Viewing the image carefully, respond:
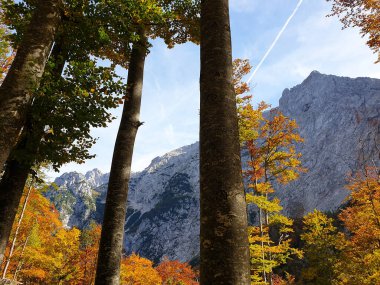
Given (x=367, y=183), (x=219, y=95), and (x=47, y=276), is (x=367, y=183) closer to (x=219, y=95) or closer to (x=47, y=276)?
(x=219, y=95)

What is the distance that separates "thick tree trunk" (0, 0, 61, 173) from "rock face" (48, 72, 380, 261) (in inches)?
2220

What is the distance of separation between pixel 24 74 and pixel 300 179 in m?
98.4

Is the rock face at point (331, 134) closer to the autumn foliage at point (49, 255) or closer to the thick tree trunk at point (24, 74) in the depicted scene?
the autumn foliage at point (49, 255)

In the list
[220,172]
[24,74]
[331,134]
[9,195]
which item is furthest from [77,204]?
[220,172]

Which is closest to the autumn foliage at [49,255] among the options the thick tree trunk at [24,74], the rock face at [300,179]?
the thick tree trunk at [24,74]

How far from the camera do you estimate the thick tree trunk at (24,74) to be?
4.28m

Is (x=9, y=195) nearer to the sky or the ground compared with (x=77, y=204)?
nearer to the ground

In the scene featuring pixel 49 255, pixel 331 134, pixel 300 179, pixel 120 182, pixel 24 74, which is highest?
pixel 331 134

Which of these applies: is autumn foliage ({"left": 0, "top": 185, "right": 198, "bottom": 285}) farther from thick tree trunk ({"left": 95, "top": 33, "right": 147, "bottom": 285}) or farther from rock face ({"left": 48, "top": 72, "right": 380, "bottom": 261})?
rock face ({"left": 48, "top": 72, "right": 380, "bottom": 261})

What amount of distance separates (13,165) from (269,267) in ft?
35.2

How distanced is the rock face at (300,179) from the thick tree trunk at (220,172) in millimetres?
56905

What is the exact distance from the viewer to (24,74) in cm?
466

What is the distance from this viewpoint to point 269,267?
12.5m

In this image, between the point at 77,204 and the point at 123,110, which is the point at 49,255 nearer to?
the point at 123,110
